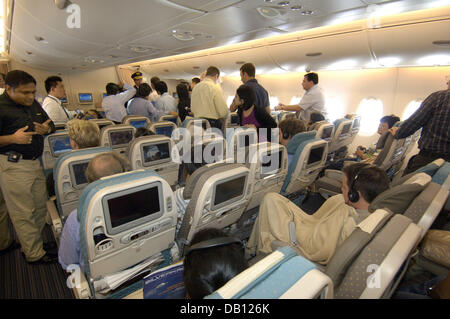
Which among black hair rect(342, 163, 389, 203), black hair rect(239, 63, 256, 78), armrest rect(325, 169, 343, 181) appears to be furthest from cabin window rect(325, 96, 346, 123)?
black hair rect(342, 163, 389, 203)

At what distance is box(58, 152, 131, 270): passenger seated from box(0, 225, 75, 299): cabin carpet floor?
958 mm

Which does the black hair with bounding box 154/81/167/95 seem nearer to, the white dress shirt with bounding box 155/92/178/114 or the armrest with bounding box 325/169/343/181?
the white dress shirt with bounding box 155/92/178/114

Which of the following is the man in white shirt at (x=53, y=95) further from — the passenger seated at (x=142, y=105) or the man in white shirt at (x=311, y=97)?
the man in white shirt at (x=311, y=97)

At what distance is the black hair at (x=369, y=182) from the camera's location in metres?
1.74

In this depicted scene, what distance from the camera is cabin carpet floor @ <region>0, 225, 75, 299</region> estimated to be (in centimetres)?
221

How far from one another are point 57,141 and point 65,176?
1786 millimetres

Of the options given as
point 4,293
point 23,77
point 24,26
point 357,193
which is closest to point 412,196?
point 357,193

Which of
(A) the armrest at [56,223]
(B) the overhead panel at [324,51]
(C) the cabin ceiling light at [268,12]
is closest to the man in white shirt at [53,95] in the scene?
(A) the armrest at [56,223]

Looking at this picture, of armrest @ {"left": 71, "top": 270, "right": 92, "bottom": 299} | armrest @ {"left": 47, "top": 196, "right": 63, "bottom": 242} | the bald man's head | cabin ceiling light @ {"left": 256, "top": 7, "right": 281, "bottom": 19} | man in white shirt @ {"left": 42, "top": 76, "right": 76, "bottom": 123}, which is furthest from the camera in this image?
man in white shirt @ {"left": 42, "top": 76, "right": 76, "bottom": 123}

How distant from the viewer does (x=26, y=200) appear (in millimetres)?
2311

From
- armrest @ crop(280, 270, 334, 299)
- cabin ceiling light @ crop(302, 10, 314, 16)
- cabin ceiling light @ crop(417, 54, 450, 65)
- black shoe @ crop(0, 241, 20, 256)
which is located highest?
cabin ceiling light @ crop(302, 10, 314, 16)

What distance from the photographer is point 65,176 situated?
1.94 meters

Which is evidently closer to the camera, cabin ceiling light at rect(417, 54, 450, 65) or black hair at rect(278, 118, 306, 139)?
black hair at rect(278, 118, 306, 139)

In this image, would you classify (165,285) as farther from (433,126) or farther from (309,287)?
(433,126)
